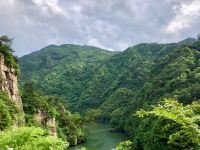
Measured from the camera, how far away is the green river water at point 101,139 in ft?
310

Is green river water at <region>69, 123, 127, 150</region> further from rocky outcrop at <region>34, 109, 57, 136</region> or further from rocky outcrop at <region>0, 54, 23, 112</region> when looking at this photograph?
rocky outcrop at <region>0, 54, 23, 112</region>

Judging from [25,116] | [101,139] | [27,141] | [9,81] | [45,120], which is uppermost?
[9,81]

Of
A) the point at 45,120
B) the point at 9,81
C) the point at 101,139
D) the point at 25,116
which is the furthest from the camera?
the point at 101,139

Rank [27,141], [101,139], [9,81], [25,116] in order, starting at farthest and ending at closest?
1. [101,139]
2. [25,116]
3. [9,81]
4. [27,141]

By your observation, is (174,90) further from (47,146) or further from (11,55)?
(47,146)

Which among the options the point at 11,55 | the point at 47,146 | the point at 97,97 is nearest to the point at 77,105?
the point at 97,97

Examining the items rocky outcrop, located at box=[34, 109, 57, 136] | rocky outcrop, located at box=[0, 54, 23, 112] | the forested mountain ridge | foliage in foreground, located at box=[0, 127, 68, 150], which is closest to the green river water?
the forested mountain ridge

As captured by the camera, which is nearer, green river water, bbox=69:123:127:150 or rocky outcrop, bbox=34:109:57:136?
rocky outcrop, bbox=34:109:57:136

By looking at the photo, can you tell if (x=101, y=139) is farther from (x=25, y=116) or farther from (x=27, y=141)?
(x=27, y=141)

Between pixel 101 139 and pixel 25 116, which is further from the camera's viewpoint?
pixel 101 139

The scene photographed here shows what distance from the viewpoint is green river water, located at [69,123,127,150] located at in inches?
3722

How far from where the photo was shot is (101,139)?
108 m

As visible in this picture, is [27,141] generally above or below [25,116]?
below

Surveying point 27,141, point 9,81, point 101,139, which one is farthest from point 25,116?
point 27,141
